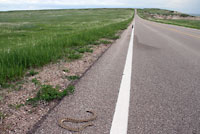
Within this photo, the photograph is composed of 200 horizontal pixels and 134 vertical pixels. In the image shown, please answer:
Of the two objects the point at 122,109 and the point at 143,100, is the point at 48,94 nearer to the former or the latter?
the point at 122,109

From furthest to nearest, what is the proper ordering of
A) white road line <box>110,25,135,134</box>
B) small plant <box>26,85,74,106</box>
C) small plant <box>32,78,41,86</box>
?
small plant <box>32,78,41,86</box> → small plant <box>26,85,74,106</box> → white road line <box>110,25,135,134</box>

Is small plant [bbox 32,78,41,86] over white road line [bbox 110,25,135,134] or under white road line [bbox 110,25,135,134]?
over

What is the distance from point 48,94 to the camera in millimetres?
2941

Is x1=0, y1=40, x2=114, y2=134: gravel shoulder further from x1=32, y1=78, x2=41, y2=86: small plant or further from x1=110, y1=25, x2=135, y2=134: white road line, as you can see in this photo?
x1=110, y1=25, x2=135, y2=134: white road line

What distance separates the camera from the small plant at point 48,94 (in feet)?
9.25

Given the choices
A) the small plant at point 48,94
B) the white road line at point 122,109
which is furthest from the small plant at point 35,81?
the white road line at point 122,109

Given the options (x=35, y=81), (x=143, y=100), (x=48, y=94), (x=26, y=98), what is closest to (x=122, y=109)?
(x=143, y=100)

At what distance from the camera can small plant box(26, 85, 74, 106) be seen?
282 cm

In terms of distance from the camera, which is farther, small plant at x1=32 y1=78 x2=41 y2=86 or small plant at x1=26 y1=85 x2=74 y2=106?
small plant at x1=32 y1=78 x2=41 y2=86

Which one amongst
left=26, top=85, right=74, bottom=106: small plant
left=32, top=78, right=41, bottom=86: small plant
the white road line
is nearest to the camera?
the white road line

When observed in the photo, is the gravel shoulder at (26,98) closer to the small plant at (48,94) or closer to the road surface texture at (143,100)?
the small plant at (48,94)

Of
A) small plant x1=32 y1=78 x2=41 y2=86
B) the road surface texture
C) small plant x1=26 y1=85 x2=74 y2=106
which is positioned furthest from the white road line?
small plant x1=32 y1=78 x2=41 y2=86

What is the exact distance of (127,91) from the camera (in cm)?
325

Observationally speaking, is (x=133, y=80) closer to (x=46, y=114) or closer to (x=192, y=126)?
(x=192, y=126)
